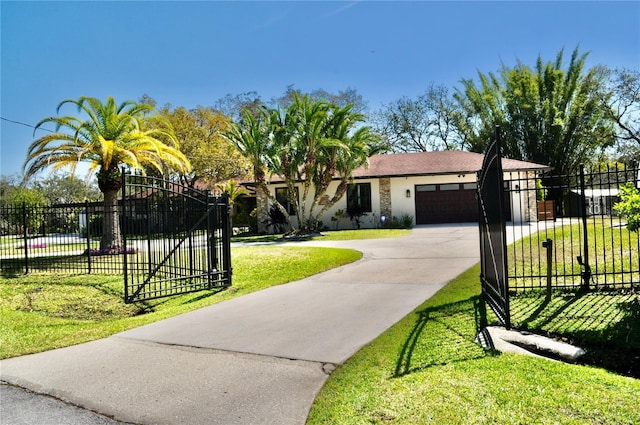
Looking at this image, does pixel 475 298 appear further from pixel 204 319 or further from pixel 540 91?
pixel 540 91

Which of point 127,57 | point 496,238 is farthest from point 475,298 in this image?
point 127,57

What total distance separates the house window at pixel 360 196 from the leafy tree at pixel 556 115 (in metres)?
13.2

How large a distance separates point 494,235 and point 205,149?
29833mm

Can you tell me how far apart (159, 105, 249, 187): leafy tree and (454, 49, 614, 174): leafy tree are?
67.1 feet

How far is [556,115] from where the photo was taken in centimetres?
3378

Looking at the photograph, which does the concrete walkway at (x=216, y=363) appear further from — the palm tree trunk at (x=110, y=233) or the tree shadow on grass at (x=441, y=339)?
the palm tree trunk at (x=110, y=233)

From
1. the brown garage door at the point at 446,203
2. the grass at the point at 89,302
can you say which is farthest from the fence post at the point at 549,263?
the brown garage door at the point at 446,203

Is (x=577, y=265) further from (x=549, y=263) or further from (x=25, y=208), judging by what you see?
(x=25, y=208)

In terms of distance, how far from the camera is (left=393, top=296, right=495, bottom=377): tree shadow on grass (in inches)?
181

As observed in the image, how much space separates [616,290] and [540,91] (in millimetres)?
32737

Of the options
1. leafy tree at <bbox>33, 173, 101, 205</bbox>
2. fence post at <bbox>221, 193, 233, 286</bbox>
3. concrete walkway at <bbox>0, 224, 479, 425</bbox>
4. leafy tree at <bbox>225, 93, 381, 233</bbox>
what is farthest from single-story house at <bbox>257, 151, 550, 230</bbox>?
leafy tree at <bbox>33, 173, 101, 205</bbox>

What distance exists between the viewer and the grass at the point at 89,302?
22.0 ft

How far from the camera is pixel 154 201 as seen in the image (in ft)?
33.1

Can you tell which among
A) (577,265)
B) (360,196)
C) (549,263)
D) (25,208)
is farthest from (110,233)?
(360,196)
